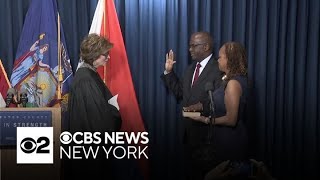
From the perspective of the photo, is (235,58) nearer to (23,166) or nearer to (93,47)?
(93,47)

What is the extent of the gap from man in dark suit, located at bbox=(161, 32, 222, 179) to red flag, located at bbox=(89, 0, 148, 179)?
0.24 m

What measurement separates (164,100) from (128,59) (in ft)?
1.13

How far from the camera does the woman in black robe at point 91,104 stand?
89.8 inches

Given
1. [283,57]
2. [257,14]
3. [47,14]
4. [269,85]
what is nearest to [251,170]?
[269,85]

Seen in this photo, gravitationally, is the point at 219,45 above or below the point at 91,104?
above

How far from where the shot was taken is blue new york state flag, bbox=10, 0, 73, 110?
240 cm

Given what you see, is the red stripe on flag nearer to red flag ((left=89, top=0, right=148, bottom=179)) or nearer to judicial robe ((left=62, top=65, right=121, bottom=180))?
judicial robe ((left=62, top=65, right=121, bottom=180))

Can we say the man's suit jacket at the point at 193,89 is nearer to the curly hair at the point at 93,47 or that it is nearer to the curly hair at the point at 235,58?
the curly hair at the point at 235,58

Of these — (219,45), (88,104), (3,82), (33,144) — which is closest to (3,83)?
(3,82)

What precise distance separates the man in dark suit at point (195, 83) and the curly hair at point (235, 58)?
81 millimetres

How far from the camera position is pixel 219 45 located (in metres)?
2.43

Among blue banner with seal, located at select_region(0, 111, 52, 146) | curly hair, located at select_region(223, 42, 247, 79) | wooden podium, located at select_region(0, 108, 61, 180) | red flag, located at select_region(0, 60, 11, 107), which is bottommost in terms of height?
wooden podium, located at select_region(0, 108, 61, 180)

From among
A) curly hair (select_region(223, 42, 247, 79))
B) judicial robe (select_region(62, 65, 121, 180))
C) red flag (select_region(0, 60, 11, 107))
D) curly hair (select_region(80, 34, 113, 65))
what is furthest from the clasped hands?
red flag (select_region(0, 60, 11, 107))

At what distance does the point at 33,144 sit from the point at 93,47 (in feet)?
2.23
